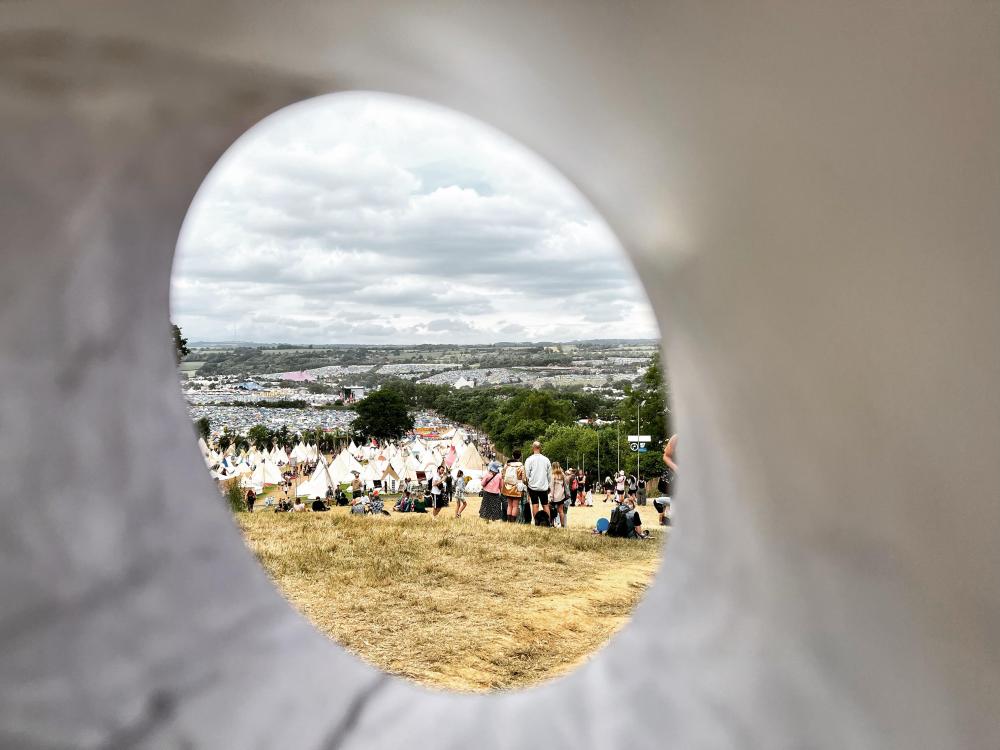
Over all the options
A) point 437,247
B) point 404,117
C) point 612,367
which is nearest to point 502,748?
point 612,367

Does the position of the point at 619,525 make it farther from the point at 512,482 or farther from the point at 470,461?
the point at 470,461

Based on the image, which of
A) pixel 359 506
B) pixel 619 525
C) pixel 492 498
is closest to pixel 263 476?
pixel 359 506

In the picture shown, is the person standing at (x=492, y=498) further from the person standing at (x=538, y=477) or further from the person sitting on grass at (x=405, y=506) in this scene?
the person sitting on grass at (x=405, y=506)

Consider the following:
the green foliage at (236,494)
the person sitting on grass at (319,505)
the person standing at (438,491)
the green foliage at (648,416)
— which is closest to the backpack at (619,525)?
the person standing at (438,491)

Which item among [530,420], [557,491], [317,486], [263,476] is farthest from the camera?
[530,420]

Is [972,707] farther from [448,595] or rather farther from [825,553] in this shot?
[448,595]

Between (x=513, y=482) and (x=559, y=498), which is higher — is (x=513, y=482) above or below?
above
